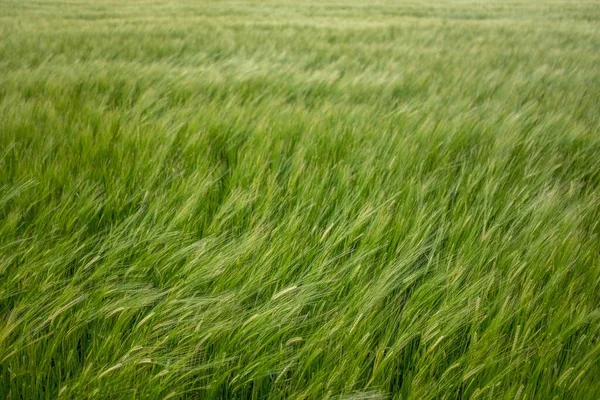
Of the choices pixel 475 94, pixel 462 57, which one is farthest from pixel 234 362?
pixel 462 57

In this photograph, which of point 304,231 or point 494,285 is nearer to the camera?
point 494,285

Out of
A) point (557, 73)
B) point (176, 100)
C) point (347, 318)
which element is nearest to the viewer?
point (347, 318)

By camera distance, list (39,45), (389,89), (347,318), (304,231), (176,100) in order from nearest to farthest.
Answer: (347,318) → (304,231) → (176,100) → (389,89) → (39,45)

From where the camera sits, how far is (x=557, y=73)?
288 centimetres

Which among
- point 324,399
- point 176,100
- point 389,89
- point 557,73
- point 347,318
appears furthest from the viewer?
point 557,73

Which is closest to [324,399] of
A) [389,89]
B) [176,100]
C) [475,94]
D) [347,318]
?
[347,318]

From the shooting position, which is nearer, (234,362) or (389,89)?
(234,362)

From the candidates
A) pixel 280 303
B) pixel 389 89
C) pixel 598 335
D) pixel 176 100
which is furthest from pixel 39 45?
pixel 598 335

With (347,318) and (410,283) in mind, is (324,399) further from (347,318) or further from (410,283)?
(410,283)

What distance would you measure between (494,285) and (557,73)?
2.95 m

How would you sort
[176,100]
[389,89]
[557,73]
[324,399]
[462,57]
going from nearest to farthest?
[324,399] → [176,100] → [389,89] → [557,73] → [462,57]

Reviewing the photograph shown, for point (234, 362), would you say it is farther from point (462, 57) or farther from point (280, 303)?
point (462, 57)

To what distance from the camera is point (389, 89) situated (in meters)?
2.26

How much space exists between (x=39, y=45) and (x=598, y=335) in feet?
13.7
